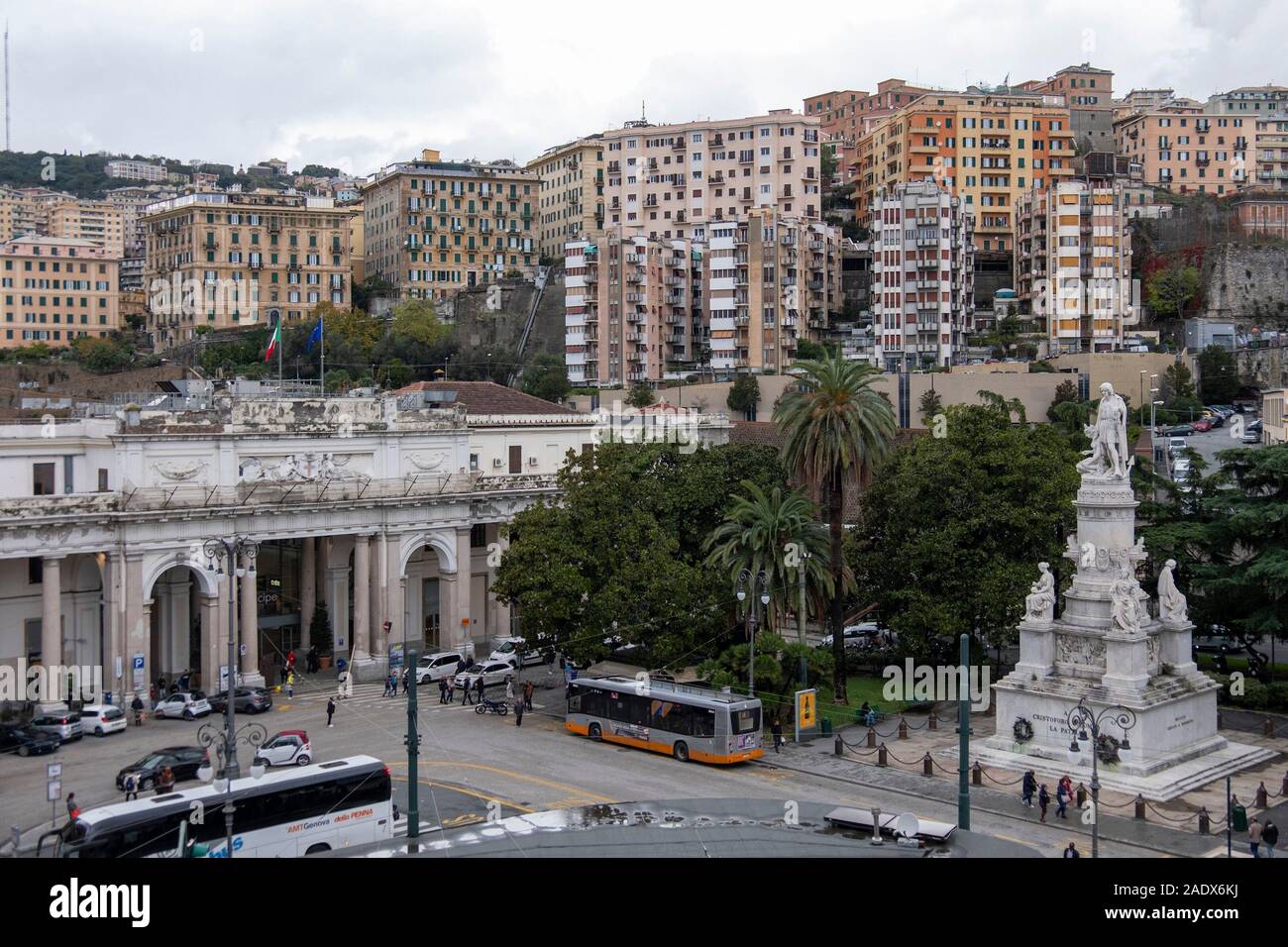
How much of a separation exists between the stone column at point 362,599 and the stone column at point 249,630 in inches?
190

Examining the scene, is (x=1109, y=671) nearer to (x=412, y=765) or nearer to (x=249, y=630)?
(x=412, y=765)

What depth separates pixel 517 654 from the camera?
55.3m

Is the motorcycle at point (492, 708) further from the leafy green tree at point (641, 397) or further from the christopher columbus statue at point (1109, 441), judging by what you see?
the leafy green tree at point (641, 397)

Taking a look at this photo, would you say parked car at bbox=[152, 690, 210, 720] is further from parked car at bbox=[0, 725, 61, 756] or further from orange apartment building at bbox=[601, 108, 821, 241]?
orange apartment building at bbox=[601, 108, 821, 241]

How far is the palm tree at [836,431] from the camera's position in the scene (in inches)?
1923

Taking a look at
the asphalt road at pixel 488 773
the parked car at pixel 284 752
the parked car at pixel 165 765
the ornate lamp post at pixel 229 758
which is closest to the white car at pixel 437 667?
the asphalt road at pixel 488 773

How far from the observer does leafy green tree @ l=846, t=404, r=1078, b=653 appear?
49.5 m

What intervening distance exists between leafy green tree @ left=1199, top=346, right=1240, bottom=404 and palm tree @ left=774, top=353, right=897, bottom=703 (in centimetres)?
6998

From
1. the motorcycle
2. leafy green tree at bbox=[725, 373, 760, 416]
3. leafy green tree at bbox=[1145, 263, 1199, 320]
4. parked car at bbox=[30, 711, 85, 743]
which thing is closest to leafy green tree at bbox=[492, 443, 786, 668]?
the motorcycle

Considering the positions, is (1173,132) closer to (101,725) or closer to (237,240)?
(237,240)

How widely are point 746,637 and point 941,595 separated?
9.91 m

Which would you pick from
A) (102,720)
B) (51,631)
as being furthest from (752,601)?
(51,631)

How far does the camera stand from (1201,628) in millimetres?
52375
